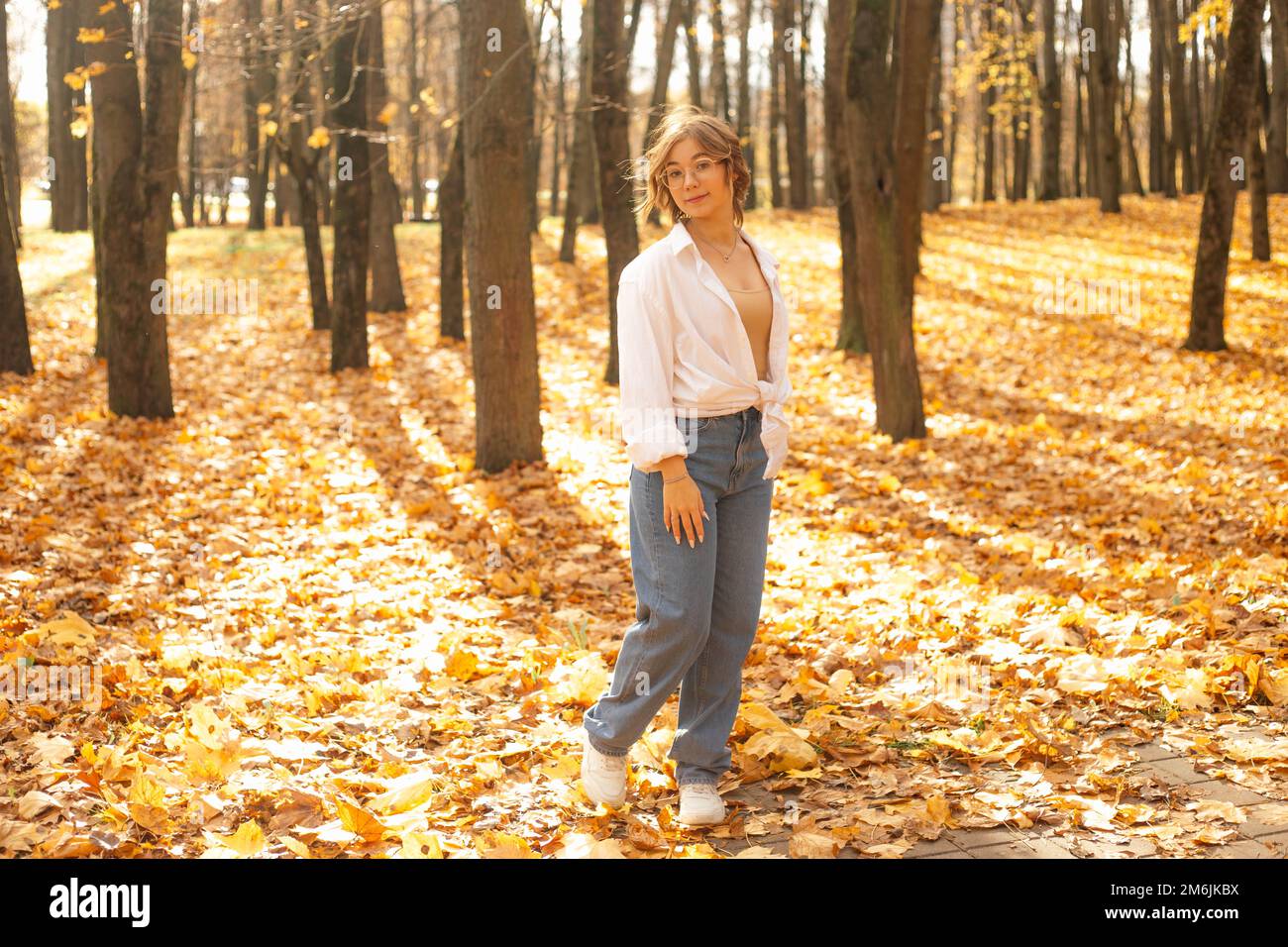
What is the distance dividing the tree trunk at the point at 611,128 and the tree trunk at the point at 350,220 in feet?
10.2

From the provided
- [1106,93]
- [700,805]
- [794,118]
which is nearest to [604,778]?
[700,805]

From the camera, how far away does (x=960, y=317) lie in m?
16.6

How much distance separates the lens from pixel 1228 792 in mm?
3801

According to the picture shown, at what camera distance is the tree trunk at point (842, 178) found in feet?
40.7

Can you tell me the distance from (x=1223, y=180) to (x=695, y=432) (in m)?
11.9

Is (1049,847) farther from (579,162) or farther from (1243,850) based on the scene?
(579,162)

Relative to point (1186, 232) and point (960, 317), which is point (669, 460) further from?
point (1186, 232)

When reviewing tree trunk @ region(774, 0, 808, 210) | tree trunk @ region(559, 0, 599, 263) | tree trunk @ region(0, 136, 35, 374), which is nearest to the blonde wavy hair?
tree trunk @ region(0, 136, 35, 374)

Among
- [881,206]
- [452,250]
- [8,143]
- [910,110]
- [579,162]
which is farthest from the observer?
[8,143]

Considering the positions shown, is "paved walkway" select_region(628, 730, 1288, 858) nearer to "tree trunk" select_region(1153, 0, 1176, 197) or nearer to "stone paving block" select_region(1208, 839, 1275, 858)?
"stone paving block" select_region(1208, 839, 1275, 858)

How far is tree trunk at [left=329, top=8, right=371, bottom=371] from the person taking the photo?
1362 cm
